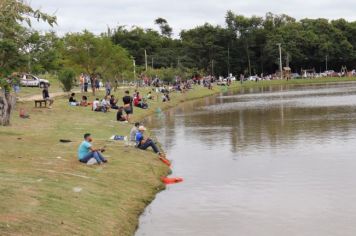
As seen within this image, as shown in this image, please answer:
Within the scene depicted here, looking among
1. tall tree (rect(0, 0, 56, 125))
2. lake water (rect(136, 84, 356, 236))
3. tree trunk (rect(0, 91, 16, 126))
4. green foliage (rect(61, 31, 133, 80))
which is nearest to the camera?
tall tree (rect(0, 0, 56, 125))

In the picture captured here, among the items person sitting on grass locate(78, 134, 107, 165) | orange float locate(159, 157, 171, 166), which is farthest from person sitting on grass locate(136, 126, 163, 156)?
person sitting on grass locate(78, 134, 107, 165)

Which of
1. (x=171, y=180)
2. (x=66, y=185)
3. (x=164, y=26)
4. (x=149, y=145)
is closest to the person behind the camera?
(x=66, y=185)

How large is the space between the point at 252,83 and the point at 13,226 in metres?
97.4

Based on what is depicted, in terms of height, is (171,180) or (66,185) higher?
(66,185)

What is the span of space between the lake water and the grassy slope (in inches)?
34.5

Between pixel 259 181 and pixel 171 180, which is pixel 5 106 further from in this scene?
pixel 259 181

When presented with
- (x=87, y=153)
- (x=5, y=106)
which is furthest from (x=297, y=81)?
(x=87, y=153)

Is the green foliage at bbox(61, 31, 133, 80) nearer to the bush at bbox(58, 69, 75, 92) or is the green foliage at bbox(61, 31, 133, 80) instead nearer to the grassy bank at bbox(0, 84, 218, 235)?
the bush at bbox(58, 69, 75, 92)

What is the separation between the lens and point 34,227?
512 inches

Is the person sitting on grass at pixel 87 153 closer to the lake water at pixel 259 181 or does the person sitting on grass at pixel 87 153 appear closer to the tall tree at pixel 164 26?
the lake water at pixel 259 181

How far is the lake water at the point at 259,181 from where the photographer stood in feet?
50.6

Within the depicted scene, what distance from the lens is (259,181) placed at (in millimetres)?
20344

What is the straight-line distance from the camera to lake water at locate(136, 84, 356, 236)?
15.4 meters

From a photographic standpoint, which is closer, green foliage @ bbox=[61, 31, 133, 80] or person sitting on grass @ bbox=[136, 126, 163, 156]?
person sitting on grass @ bbox=[136, 126, 163, 156]
